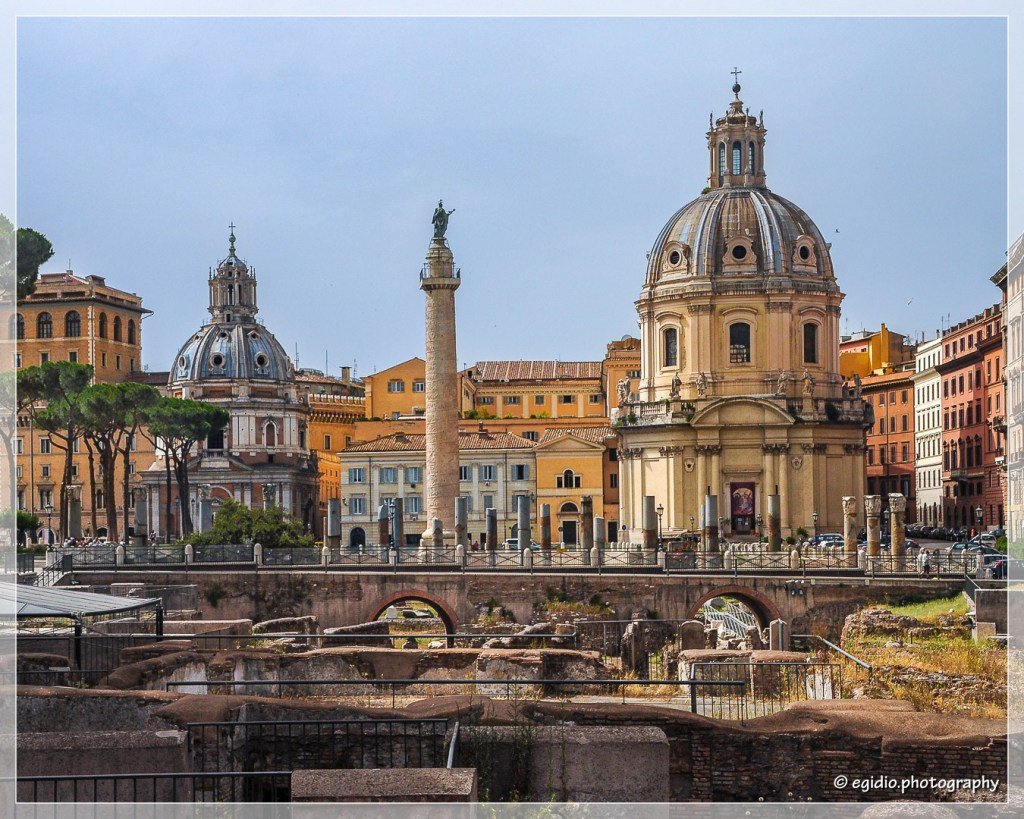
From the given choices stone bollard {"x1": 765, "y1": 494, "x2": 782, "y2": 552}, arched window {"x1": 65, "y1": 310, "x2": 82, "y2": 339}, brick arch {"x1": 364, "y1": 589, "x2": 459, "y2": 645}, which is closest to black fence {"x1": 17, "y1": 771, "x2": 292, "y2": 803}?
brick arch {"x1": 364, "y1": 589, "x2": 459, "y2": 645}

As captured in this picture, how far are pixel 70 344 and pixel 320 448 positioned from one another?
21.2m

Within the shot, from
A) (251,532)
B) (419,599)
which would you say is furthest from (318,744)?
(251,532)

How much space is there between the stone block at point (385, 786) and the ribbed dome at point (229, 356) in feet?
338

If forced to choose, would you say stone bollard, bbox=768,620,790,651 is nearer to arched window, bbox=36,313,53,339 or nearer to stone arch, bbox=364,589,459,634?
stone arch, bbox=364,589,459,634

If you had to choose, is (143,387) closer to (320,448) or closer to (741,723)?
(320,448)

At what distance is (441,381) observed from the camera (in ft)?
216

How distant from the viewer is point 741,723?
19906mm

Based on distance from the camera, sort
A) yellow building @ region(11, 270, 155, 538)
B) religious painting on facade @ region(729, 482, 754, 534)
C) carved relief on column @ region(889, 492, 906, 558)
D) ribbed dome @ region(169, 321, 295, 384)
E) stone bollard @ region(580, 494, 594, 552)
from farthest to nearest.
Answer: ribbed dome @ region(169, 321, 295, 384)
yellow building @ region(11, 270, 155, 538)
religious painting on facade @ region(729, 482, 754, 534)
stone bollard @ region(580, 494, 594, 552)
carved relief on column @ region(889, 492, 906, 558)

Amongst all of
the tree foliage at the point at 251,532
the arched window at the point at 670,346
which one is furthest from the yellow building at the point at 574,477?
the tree foliage at the point at 251,532

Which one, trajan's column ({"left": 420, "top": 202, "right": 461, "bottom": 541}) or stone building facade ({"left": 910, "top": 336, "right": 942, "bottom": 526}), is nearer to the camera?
trajan's column ({"left": 420, "top": 202, "right": 461, "bottom": 541})

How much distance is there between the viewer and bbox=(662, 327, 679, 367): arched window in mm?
75875

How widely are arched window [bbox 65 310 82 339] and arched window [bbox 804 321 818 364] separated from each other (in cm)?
5305

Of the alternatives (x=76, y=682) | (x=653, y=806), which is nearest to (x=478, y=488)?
(x=76, y=682)

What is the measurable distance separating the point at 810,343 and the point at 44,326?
55018 mm
